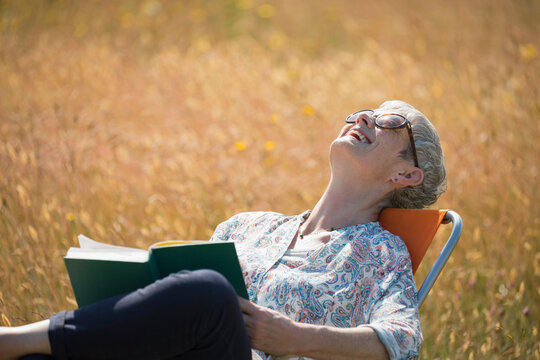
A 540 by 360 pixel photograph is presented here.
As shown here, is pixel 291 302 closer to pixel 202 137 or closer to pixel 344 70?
pixel 202 137

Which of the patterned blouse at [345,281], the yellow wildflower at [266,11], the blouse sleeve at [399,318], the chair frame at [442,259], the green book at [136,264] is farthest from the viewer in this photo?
the yellow wildflower at [266,11]

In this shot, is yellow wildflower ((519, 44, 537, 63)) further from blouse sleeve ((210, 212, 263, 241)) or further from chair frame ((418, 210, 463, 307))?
blouse sleeve ((210, 212, 263, 241))

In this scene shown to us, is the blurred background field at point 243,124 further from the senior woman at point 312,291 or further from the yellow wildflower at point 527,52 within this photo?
the senior woman at point 312,291

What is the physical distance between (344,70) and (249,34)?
2.09m

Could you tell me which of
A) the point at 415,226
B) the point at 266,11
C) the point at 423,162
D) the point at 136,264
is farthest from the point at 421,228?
the point at 266,11

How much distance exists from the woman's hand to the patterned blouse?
0.27m

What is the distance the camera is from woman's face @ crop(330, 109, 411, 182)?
2422 millimetres

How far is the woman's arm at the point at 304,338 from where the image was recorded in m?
1.83

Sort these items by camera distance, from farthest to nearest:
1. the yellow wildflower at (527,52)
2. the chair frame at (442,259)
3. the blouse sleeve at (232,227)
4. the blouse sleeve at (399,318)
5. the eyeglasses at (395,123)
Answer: the yellow wildflower at (527,52), the blouse sleeve at (232,227), the eyeglasses at (395,123), the chair frame at (442,259), the blouse sleeve at (399,318)

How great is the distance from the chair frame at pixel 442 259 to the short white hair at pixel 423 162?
0.59 feet

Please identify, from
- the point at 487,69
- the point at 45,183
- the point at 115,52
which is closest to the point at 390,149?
the point at 45,183

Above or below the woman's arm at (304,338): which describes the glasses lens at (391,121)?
above

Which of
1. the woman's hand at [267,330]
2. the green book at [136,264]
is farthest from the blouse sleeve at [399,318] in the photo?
the green book at [136,264]

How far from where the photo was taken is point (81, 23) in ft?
25.0
